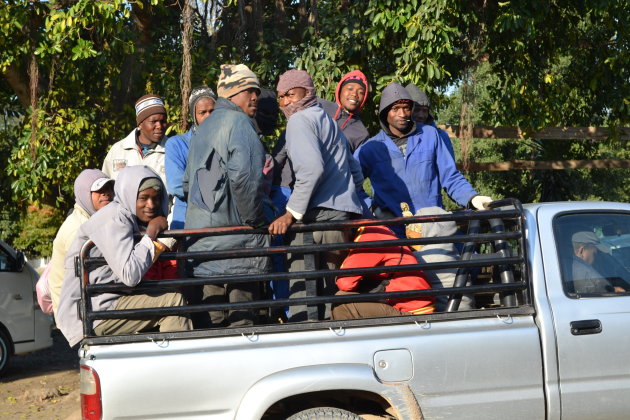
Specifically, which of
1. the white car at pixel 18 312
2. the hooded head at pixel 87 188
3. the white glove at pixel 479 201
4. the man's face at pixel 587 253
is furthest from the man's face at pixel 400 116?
the white car at pixel 18 312

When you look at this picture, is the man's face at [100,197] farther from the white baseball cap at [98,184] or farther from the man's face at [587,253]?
the man's face at [587,253]

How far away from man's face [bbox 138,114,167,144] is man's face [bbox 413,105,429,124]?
1.80m

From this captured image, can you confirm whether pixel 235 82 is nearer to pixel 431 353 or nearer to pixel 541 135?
pixel 431 353

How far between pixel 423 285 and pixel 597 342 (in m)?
0.86

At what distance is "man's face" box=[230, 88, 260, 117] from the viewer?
175 inches

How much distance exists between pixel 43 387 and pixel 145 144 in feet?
12.4

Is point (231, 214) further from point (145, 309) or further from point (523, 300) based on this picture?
point (523, 300)

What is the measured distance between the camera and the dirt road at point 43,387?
23.7ft

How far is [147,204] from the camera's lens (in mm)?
4133

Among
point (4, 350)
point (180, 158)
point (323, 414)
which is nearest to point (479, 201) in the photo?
point (323, 414)

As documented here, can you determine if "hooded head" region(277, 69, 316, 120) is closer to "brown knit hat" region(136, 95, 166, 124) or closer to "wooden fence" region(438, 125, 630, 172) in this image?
"brown knit hat" region(136, 95, 166, 124)

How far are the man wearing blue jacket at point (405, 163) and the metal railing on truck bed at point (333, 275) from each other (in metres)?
1.13

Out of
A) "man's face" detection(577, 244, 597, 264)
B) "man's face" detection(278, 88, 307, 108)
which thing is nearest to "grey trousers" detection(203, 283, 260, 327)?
"man's face" detection(278, 88, 307, 108)

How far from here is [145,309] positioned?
363cm
